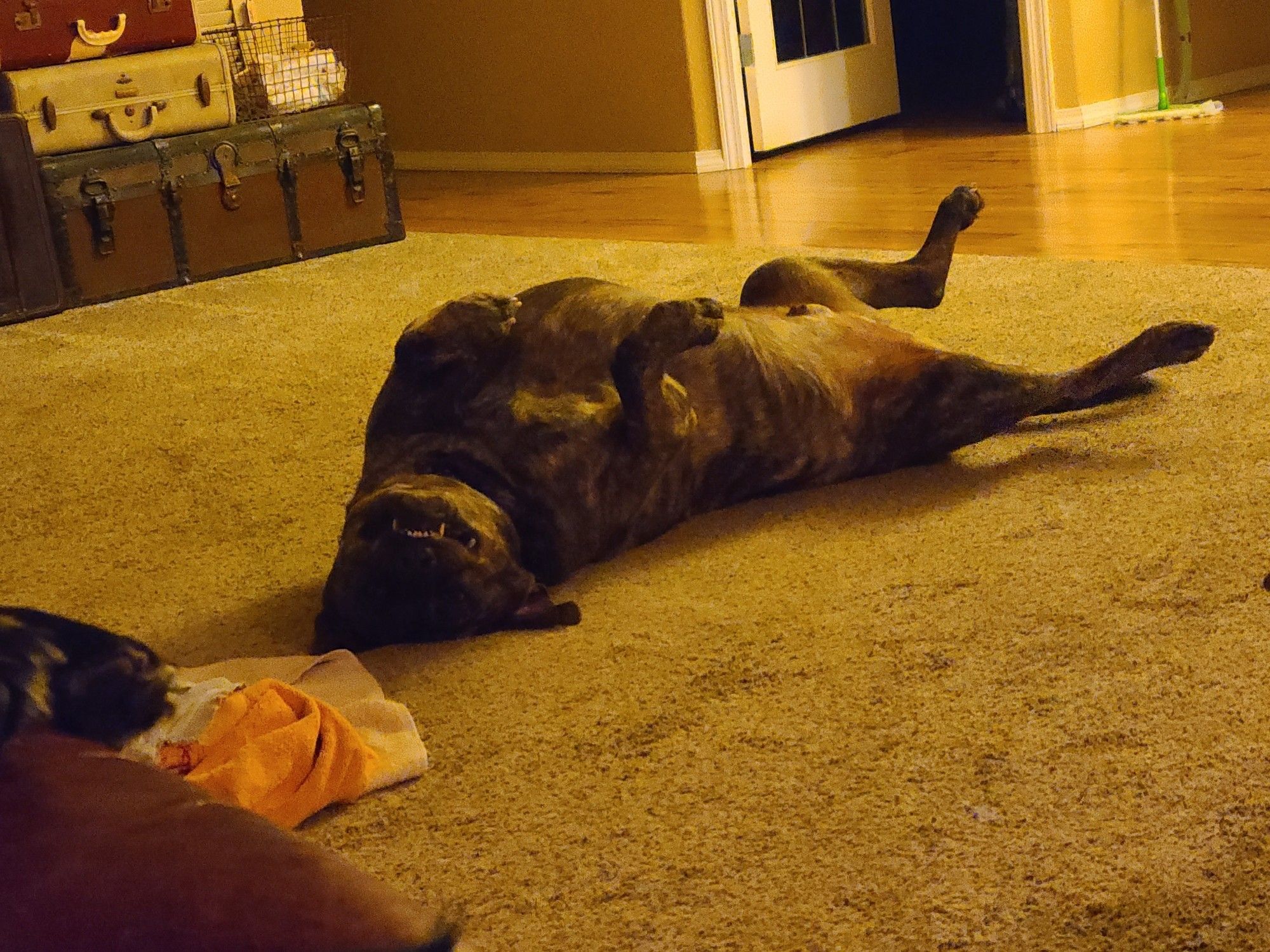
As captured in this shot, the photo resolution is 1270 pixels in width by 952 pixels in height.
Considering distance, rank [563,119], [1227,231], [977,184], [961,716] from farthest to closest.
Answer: [563,119] < [977,184] < [1227,231] < [961,716]

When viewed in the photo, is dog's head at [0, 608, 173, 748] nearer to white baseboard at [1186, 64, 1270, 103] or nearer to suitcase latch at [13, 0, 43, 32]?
suitcase latch at [13, 0, 43, 32]

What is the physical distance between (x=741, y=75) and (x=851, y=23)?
0.74 meters

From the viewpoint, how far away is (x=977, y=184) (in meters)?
4.35

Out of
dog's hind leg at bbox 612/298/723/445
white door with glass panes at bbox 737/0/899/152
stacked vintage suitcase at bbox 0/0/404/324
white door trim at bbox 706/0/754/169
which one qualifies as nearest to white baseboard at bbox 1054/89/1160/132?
white door with glass panes at bbox 737/0/899/152

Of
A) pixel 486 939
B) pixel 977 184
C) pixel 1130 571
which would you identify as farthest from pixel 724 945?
pixel 977 184

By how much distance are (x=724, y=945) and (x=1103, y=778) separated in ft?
1.14

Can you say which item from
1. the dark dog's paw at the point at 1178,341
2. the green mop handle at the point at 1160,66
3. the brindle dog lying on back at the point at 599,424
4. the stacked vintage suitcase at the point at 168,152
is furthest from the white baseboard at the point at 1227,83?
the brindle dog lying on back at the point at 599,424

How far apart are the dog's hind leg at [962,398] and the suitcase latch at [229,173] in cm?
284

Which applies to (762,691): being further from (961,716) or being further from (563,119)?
(563,119)

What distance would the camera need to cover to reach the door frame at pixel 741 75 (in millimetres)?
5156

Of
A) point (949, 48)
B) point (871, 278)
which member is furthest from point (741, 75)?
point (871, 278)

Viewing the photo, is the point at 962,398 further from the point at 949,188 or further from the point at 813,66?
the point at 813,66

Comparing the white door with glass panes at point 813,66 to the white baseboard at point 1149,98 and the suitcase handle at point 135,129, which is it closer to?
the white baseboard at point 1149,98

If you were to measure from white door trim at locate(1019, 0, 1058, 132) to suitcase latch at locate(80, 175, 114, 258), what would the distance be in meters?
3.15
